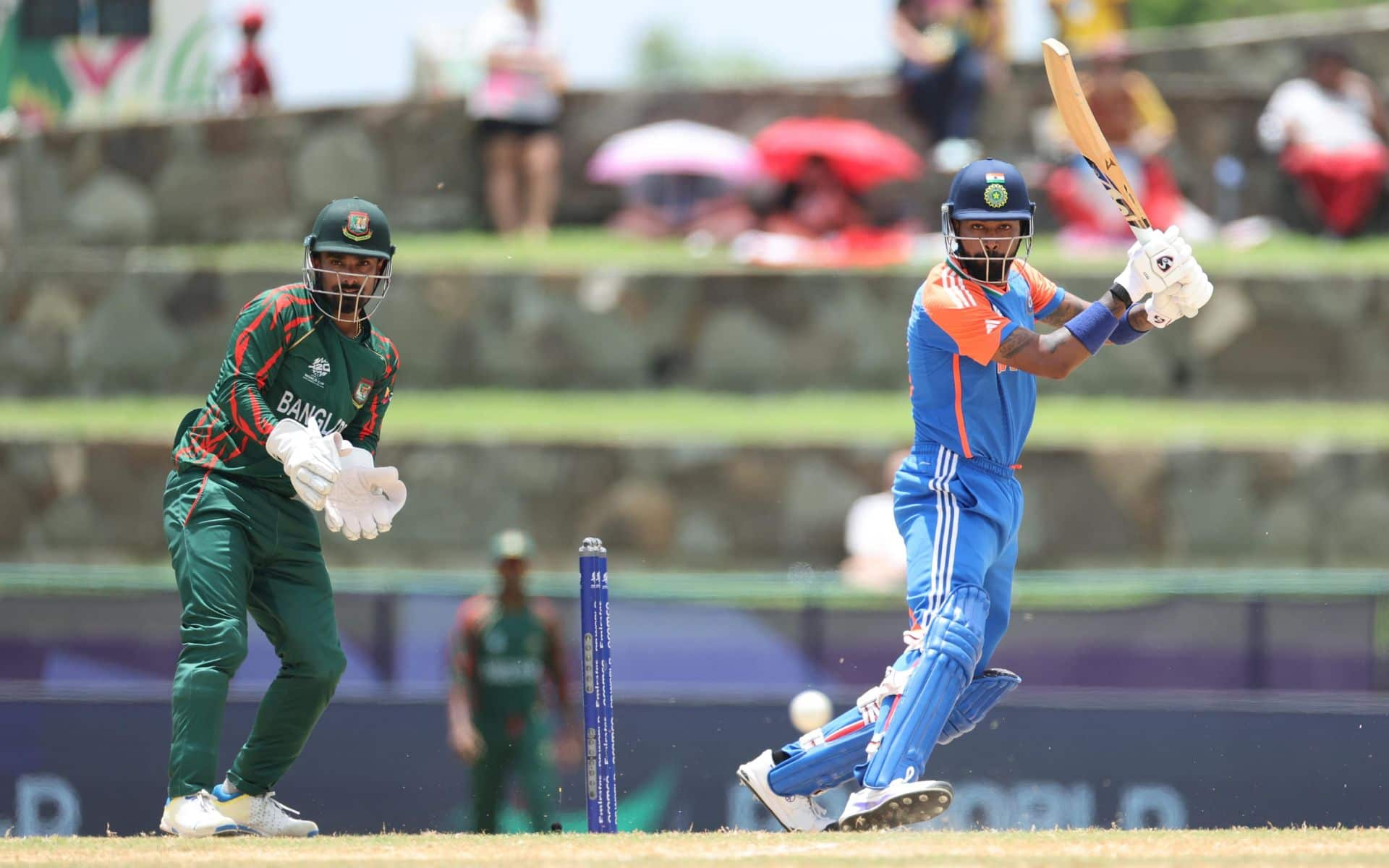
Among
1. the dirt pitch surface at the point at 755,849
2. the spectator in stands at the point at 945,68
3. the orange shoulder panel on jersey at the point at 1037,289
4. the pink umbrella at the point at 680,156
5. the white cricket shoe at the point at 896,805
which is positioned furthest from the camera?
the spectator in stands at the point at 945,68

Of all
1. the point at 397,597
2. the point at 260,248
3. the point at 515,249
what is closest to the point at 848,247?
the point at 515,249

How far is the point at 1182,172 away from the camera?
762 inches

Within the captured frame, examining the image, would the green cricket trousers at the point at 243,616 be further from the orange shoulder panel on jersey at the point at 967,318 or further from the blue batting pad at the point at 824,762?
the orange shoulder panel on jersey at the point at 967,318

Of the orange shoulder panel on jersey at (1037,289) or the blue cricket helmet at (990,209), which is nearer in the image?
the blue cricket helmet at (990,209)

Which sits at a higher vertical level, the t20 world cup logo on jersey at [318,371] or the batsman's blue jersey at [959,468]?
the t20 world cup logo on jersey at [318,371]

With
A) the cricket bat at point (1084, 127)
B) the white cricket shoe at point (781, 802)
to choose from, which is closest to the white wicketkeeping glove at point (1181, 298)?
the cricket bat at point (1084, 127)

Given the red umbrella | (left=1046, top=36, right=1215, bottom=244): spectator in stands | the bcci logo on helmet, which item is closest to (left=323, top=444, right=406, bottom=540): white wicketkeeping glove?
the bcci logo on helmet

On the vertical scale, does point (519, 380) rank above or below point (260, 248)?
below

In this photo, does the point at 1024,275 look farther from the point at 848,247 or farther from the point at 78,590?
the point at 848,247

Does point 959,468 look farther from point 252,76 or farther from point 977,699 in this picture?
point 252,76

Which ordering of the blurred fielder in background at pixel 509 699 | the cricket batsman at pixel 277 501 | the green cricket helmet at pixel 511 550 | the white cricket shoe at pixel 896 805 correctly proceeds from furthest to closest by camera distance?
1. the green cricket helmet at pixel 511 550
2. the blurred fielder in background at pixel 509 699
3. the cricket batsman at pixel 277 501
4. the white cricket shoe at pixel 896 805

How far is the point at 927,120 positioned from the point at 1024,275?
12062mm

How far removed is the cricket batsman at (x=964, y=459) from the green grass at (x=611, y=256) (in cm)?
1014

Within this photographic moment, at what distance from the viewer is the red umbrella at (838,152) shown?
1738cm
